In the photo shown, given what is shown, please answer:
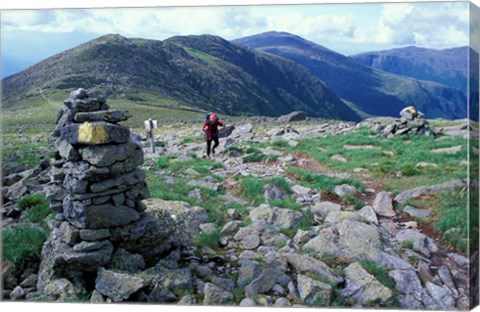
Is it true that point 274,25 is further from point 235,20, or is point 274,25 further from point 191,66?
point 191,66

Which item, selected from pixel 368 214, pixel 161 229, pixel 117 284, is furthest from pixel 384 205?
pixel 117 284

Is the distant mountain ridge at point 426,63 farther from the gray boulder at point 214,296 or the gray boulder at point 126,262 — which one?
the gray boulder at point 126,262

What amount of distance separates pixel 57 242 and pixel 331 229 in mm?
4805

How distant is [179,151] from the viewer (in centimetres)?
1404

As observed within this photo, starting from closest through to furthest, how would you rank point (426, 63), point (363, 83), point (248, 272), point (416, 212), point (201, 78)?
point (248, 272), point (416, 212), point (426, 63), point (363, 83), point (201, 78)

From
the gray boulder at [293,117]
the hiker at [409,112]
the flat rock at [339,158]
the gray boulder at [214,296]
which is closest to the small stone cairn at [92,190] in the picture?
the gray boulder at [214,296]

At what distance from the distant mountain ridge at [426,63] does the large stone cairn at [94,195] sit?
5465 millimetres

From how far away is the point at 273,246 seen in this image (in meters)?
8.98

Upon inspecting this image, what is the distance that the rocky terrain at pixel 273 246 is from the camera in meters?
7.88

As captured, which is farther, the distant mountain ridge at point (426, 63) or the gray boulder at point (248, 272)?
the gray boulder at point (248, 272)

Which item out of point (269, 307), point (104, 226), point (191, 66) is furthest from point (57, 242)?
point (191, 66)

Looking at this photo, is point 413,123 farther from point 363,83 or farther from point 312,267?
point 312,267

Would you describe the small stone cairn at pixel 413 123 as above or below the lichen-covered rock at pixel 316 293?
above

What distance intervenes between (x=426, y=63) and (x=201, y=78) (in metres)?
9.21
